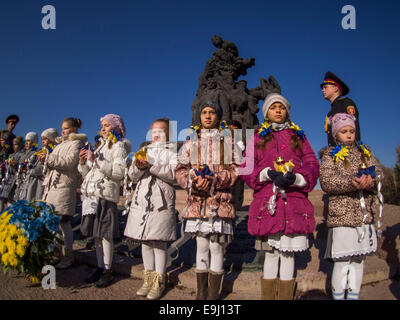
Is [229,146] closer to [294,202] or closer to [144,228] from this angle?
[294,202]

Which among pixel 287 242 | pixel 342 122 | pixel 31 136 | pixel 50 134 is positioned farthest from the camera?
pixel 31 136

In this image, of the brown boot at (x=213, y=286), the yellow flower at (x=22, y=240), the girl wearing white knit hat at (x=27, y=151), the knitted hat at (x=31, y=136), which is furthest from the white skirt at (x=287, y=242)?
the knitted hat at (x=31, y=136)

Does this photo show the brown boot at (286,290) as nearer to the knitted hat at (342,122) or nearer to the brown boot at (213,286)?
the brown boot at (213,286)

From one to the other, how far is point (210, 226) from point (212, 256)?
1.03 feet

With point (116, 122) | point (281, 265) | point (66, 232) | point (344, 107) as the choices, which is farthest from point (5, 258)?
point (344, 107)

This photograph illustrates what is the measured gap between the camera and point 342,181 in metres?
2.58

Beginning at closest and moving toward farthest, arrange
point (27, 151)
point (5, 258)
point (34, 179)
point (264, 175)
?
point (264, 175), point (5, 258), point (34, 179), point (27, 151)

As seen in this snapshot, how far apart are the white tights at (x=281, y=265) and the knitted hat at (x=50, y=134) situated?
3.76 metres

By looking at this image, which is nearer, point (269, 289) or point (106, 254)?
point (269, 289)

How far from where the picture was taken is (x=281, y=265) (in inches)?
101

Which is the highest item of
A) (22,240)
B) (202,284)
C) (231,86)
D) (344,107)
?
(231,86)

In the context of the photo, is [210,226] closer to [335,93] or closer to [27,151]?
[335,93]
